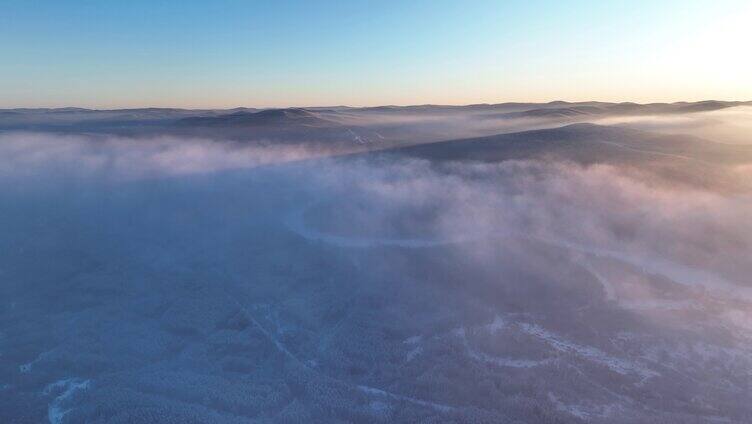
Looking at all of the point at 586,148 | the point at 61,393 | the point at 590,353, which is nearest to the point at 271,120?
the point at 586,148

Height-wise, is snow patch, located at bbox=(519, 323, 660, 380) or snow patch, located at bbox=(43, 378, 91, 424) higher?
snow patch, located at bbox=(519, 323, 660, 380)

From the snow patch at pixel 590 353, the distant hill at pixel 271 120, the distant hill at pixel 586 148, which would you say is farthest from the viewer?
the distant hill at pixel 271 120

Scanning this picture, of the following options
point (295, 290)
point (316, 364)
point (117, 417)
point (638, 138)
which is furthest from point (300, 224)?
point (638, 138)

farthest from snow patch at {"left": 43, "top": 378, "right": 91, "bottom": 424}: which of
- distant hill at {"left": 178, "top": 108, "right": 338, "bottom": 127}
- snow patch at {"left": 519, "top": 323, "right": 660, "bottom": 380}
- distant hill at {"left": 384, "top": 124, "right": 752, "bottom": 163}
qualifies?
distant hill at {"left": 178, "top": 108, "right": 338, "bottom": 127}

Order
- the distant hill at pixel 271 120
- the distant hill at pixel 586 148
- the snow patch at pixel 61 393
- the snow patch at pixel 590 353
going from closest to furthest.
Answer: the snow patch at pixel 61 393 → the snow patch at pixel 590 353 → the distant hill at pixel 586 148 → the distant hill at pixel 271 120

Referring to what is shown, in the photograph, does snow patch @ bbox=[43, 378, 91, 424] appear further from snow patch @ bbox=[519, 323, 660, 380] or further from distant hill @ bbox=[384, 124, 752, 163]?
distant hill @ bbox=[384, 124, 752, 163]

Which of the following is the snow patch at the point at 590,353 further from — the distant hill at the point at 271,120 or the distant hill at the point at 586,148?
the distant hill at the point at 271,120

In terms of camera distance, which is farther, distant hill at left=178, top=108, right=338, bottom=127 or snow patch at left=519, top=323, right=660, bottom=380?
distant hill at left=178, top=108, right=338, bottom=127

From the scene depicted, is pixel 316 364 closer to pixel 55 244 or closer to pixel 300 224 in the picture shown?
pixel 300 224

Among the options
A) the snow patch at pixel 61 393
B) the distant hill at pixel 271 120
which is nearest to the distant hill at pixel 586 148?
the distant hill at pixel 271 120

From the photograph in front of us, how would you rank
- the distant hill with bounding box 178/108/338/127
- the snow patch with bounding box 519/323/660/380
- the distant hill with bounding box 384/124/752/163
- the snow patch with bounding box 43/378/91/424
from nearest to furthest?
1. the snow patch with bounding box 43/378/91/424
2. the snow patch with bounding box 519/323/660/380
3. the distant hill with bounding box 384/124/752/163
4. the distant hill with bounding box 178/108/338/127

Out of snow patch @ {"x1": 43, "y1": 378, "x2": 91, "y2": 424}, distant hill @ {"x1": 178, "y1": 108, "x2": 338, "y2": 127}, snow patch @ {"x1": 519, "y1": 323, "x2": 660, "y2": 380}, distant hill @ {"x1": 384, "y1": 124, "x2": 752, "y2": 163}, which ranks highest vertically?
distant hill @ {"x1": 178, "y1": 108, "x2": 338, "y2": 127}
